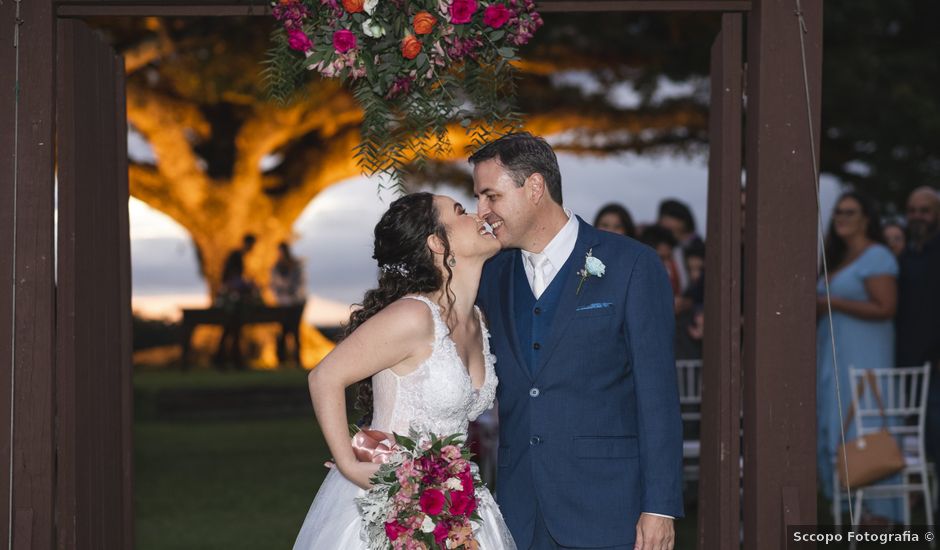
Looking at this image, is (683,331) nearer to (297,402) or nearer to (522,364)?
(522,364)

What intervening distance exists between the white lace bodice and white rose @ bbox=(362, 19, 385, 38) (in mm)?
842

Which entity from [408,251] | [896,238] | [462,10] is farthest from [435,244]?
[896,238]

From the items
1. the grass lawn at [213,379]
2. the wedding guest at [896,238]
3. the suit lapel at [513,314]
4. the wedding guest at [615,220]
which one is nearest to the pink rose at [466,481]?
the suit lapel at [513,314]

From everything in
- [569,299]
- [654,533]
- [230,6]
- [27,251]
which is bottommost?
[654,533]

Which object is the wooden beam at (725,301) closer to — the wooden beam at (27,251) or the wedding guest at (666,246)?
the wooden beam at (27,251)

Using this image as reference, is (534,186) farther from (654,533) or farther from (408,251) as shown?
(654,533)

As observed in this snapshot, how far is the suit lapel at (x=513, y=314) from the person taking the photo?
11.9ft

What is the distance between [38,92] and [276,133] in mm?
15783

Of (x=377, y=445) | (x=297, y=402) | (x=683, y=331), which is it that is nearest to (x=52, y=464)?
(x=377, y=445)

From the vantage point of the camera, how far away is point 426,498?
10.7 feet

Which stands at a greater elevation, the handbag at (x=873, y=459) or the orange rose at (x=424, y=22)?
the orange rose at (x=424, y=22)

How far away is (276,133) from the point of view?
19.5 meters

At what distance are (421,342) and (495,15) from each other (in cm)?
106

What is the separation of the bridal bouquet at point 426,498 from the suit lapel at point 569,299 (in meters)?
0.43
